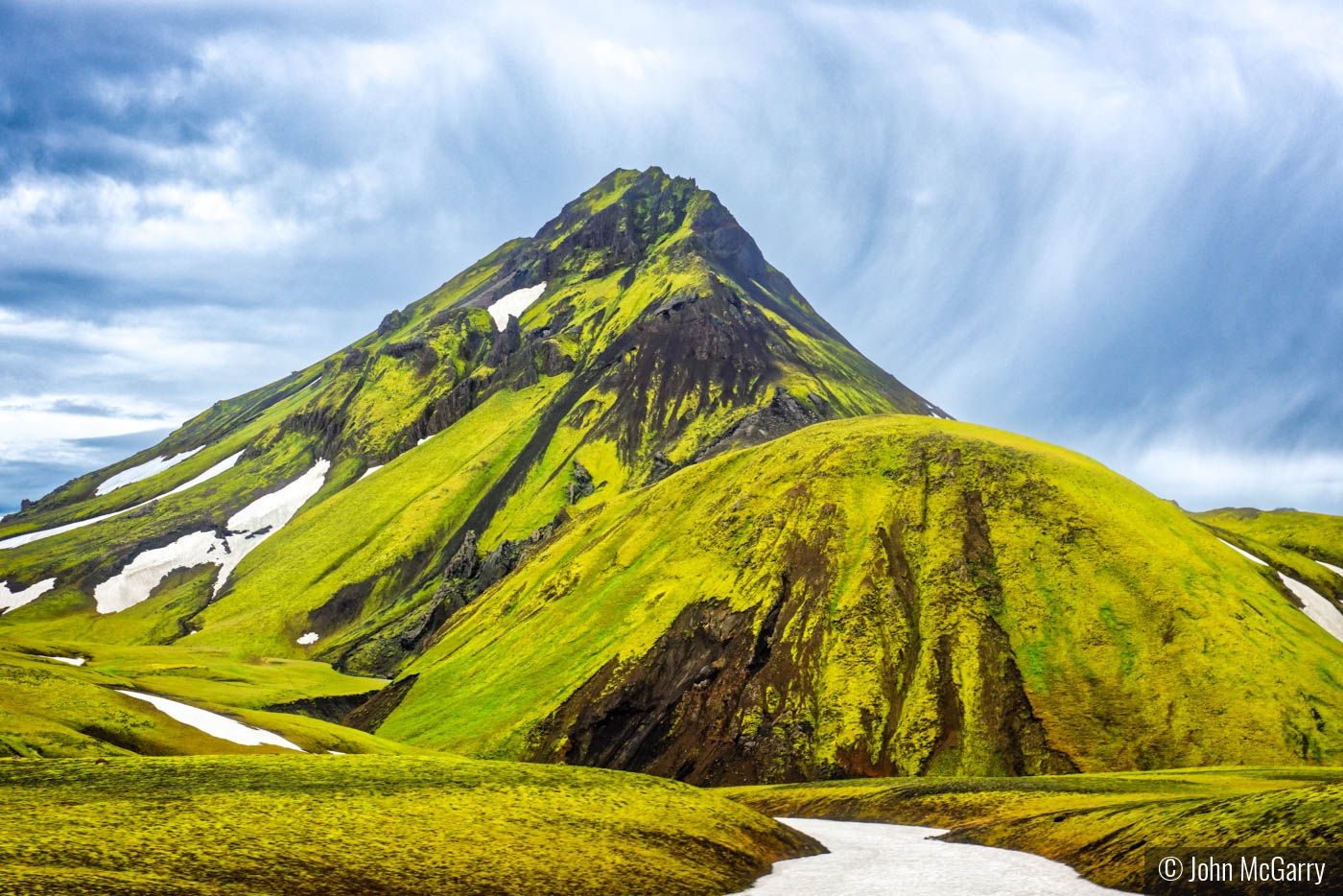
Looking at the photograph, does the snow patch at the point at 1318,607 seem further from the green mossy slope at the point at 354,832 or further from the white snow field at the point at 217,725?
the white snow field at the point at 217,725

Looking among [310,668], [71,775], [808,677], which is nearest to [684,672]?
[808,677]

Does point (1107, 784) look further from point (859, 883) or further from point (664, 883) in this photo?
point (664, 883)

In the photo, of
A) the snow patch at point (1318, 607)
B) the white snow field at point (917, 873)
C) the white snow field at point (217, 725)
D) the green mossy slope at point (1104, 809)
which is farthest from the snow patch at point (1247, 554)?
the white snow field at point (217, 725)

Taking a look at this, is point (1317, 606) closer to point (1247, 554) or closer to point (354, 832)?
point (1247, 554)

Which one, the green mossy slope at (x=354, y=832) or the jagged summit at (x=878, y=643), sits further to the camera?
the jagged summit at (x=878, y=643)

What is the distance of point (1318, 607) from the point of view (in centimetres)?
11119

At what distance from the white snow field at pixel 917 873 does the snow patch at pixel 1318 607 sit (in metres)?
87.1

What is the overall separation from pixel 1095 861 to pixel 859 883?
451 inches

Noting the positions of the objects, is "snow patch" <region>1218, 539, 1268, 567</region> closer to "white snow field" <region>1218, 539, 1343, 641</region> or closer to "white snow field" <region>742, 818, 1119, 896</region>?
"white snow field" <region>1218, 539, 1343, 641</region>

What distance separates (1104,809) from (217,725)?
5977cm

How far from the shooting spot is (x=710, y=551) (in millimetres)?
122750

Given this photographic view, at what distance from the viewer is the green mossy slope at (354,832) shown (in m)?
26.5

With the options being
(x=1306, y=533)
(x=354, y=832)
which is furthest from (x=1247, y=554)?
(x=354, y=832)

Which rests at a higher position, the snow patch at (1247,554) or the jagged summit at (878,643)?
the snow patch at (1247,554)
